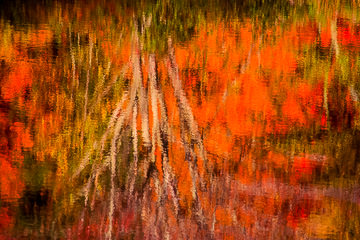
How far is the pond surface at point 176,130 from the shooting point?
192 inches

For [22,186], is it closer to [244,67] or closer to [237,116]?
[237,116]

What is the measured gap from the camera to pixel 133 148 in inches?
240

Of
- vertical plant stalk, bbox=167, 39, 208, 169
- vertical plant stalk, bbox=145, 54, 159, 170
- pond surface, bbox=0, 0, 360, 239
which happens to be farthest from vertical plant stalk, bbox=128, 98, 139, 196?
vertical plant stalk, bbox=167, 39, 208, 169

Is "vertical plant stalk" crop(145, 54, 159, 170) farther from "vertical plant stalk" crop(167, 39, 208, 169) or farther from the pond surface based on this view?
"vertical plant stalk" crop(167, 39, 208, 169)

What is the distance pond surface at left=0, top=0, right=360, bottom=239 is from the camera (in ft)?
16.0

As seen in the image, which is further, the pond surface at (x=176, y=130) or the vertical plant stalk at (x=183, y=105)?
the vertical plant stalk at (x=183, y=105)

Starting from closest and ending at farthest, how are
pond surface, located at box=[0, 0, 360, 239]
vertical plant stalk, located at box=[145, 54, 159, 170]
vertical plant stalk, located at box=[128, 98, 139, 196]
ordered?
1. pond surface, located at box=[0, 0, 360, 239]
2. vertical plant stalk, located at box=[128, 98, 139, 196]
3. vertical plant stalk, located at box=[145, 54, 159, 170]

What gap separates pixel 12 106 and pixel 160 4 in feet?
20.8

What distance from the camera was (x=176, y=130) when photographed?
6707 mm

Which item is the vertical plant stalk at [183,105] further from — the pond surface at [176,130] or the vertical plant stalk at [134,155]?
the vertical plant stalk at [134,155]

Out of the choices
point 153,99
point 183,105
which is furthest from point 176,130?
point 153,99

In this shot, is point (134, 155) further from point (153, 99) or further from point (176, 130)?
point (153, 99)

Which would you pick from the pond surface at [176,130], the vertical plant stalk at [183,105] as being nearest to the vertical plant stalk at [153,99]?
the pond surface at [176,130]

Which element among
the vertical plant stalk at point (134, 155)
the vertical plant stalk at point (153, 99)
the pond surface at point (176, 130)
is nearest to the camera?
the pond surface at point (176, 130)
